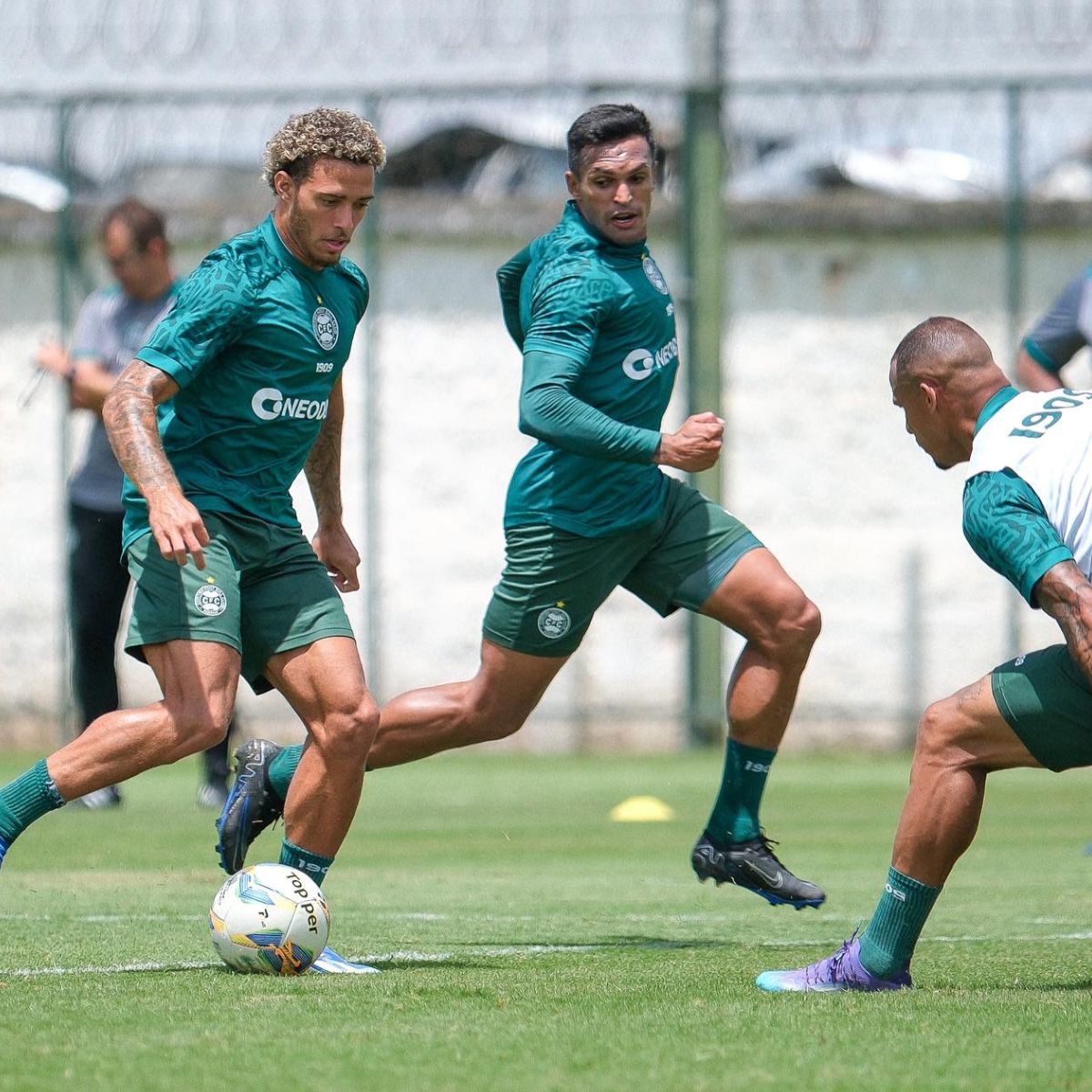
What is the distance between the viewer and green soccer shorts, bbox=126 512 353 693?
216 inches

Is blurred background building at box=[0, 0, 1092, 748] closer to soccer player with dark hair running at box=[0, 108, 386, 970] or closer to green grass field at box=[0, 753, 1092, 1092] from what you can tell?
green grass field at box=[0, 753, 1092, 1092]

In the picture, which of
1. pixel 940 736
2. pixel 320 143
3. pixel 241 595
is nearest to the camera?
pixel 940 736

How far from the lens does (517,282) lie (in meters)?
6.95

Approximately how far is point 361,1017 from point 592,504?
249 centimetres

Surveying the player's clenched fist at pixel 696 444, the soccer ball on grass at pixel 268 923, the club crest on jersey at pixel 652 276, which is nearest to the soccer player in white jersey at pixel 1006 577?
the player's clenched fist at pixel 696 444

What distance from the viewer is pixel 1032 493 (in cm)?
464

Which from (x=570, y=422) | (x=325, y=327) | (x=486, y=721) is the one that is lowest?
(x=486, y=721)

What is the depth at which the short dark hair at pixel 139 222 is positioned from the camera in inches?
386

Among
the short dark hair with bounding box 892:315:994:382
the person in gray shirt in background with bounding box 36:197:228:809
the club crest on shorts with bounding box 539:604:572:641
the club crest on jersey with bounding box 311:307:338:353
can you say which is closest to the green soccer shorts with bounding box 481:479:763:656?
the club crest on shorts with bounding box 539:604:572:641

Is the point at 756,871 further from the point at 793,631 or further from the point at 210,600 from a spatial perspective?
the point at 210,600

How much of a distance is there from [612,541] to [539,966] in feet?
5.65

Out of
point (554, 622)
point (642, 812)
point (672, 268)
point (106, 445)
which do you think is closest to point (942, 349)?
point (554, 622)

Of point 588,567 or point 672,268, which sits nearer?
point 588,567

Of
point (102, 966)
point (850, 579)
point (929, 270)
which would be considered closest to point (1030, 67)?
point (929, 270)
